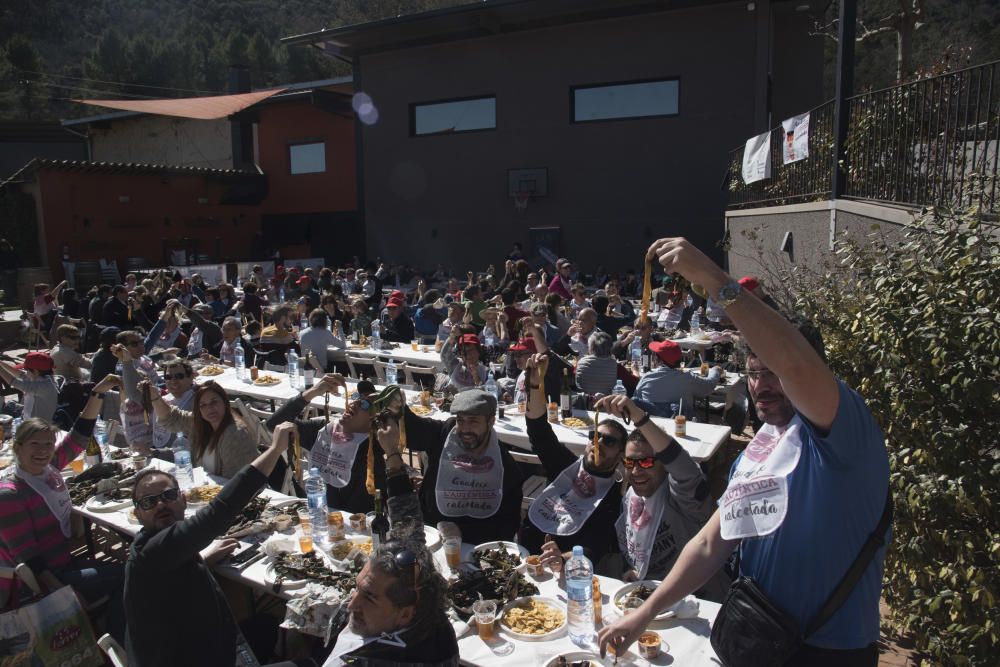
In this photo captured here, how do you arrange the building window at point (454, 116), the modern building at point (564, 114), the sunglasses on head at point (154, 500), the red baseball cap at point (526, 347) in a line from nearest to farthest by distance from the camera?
1. the sunglasses on head at point (154, 500)
2. the red baseball cap at point (526, 347)
3. the modern building at point (564, 114)
4. the building window at point (454, 116)

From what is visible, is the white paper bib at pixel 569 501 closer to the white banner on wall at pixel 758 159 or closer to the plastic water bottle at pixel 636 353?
the plastic water bottle at pixel 636 353

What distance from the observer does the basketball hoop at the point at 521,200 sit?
20.9 metres

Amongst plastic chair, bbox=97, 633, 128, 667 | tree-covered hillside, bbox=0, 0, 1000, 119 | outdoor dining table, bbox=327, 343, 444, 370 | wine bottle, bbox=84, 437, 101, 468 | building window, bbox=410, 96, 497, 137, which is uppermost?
tree-covered hillside, bbox=0, 0, 1000, 119

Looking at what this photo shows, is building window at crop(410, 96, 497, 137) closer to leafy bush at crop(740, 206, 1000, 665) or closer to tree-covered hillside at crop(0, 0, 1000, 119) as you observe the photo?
tree-covered hillside at crop(0, 0, 1000, 119)

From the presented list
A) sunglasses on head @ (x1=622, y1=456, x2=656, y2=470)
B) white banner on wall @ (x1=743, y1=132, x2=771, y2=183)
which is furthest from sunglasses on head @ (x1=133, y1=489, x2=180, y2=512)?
white banner on wall @ (x1=743, y1=132, x2=771, y2=183)

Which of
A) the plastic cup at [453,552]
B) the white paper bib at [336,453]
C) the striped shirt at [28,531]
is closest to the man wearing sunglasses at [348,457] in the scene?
the white paper bib at [336,453]

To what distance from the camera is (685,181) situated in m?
19.2

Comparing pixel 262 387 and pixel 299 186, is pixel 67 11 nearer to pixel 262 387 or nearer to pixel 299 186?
pixel 299 186

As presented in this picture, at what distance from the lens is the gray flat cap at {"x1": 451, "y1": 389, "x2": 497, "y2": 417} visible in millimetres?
4348

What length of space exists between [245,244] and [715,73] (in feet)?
62.1

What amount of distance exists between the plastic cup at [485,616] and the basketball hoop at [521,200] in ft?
61.0

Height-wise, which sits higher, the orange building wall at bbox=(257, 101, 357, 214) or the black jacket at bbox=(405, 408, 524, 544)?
the orange building wall at bbox=(257, 101, 357, 214)

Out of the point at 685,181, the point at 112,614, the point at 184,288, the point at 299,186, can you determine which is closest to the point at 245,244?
the point at 299,186

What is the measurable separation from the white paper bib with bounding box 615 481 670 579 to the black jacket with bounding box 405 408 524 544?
3.01ft
